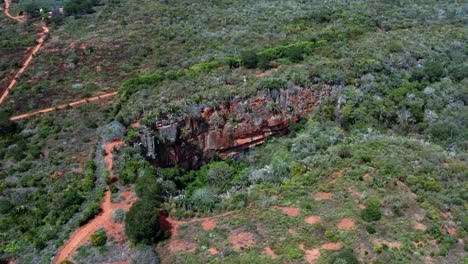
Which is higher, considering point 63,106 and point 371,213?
point 63,106

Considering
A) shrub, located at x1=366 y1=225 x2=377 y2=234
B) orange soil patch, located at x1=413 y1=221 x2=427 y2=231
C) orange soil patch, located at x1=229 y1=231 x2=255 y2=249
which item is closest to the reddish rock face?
orange soil patch, located at x1=229 y1=231 x2=255 y2=249

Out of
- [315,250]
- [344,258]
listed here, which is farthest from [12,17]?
[344,258]

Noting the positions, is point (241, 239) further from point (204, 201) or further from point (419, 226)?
point (419, 226)

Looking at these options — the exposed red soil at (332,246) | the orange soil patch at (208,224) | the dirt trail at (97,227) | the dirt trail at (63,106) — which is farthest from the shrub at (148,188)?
the dirt trail at (63,106)

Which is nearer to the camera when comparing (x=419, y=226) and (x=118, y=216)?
(x=419, y=226)

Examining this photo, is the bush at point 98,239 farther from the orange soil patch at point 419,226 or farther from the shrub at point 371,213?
the orange soil patch at point 419,226

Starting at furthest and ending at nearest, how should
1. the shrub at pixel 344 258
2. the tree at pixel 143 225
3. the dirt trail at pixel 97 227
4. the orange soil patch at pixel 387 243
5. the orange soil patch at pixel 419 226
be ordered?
the orange soil patch at pixel 419 226
the dirt trail at pixel 97 227
the tree at pixel 143 225
the orange soil patch at pixel 387 243
the shrub at pixel 344 258

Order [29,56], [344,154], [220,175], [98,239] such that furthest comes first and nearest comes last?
[29,56] < [220,175] < [344,154] < [98,239]
